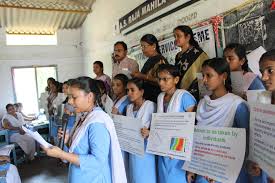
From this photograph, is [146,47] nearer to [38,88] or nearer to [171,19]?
[171,19]

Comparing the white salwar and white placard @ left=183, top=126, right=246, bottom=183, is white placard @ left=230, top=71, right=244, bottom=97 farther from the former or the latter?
the white salwar

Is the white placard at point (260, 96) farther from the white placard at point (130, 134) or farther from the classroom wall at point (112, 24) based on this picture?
the classroom wall at point (112, 24)

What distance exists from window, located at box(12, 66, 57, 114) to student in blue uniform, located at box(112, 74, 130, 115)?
5.74 m

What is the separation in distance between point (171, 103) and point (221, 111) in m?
0.43

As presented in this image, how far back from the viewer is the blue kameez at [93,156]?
146cm

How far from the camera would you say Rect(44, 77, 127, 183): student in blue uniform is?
1.46 meters

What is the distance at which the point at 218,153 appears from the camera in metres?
1.62

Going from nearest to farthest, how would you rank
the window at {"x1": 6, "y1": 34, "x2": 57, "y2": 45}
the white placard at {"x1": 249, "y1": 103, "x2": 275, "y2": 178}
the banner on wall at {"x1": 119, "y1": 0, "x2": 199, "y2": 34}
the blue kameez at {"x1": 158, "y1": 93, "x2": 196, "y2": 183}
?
the white placard at {"x1": 249, "y1": 103, "x2": 275, "y2": 178}, the blue kameez at {"x1": 158, "y1": 93, "x2": 196, "y2": 183}, the banner on wall at {"x1": 119, "y1": 0, "x2": 199, "y2": 34}, the window at {"x1": 6, "y1": 34, "x2": 57, "y2": 45}

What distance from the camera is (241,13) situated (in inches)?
96.9

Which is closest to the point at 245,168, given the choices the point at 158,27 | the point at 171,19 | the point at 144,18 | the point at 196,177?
the point at 196,177

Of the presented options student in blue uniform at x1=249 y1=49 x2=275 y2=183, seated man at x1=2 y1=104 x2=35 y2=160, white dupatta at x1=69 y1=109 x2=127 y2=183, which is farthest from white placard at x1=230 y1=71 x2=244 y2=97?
seated man at x1=2 y1=104 x2=35 y2=160

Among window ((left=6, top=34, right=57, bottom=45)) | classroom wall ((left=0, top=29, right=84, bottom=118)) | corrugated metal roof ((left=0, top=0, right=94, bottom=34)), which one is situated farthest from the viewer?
window ((left=6, top=34, right=57, bottom=45))

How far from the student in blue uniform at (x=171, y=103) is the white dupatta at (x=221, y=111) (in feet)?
0.78

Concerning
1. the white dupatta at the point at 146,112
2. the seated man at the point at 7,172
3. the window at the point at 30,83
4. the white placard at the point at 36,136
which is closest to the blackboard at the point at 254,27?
the white dupatta at the point at 146,112
